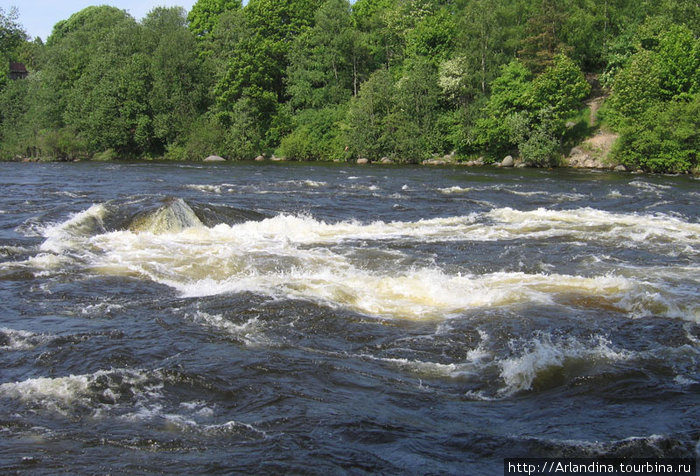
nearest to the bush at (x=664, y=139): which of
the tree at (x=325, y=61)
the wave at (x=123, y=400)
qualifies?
the tree at (x=325, y=61)

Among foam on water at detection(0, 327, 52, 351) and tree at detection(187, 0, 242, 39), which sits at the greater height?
tree at detection(187, 0, 242, 39)

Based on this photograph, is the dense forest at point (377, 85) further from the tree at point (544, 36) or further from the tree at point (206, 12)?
the tree at point (206, 12)

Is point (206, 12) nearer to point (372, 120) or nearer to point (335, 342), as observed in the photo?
point (372, 120)

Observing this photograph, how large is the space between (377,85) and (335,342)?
4562 cm

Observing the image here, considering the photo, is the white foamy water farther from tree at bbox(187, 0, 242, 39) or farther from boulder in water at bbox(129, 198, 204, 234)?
tree at bbox(187, 0, 242, 39)

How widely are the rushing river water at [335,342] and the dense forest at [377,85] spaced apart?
24.9m

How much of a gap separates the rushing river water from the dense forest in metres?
24.9

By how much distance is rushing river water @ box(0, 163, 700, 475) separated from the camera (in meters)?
6.30

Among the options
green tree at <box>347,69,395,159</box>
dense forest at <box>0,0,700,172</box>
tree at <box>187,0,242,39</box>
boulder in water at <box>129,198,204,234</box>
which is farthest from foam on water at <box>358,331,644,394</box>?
tree at <box>187,0,242,39</box>

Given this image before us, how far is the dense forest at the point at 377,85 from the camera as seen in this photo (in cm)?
4138

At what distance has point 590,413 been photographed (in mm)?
7043

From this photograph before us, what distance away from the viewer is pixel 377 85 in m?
52.4

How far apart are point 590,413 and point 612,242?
36.5 ft

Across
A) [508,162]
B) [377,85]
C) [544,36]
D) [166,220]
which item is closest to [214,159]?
[377,85]
